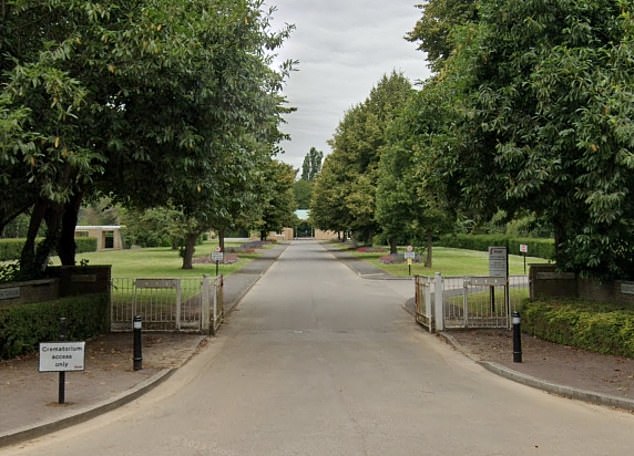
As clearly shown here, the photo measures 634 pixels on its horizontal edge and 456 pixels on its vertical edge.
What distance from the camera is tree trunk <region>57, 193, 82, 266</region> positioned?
15.7 metres

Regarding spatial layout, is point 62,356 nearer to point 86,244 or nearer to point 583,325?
point 583,325

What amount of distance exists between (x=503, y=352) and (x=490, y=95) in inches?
188

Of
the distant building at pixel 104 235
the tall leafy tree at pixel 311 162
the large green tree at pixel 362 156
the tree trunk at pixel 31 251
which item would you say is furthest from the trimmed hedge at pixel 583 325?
the tall leafy tree at pixel 311 162

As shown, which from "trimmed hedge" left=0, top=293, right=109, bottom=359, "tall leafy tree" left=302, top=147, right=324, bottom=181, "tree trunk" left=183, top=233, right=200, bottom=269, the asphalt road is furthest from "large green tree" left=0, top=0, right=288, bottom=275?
"tall leafy tree" left=302, top=147, right=324, bottom=181

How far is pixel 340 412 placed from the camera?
6902 millimetres

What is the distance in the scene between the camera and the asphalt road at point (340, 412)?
5.73m

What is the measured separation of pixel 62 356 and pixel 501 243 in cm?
5293

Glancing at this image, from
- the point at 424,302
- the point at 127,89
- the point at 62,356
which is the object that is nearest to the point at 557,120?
the point at 424,302

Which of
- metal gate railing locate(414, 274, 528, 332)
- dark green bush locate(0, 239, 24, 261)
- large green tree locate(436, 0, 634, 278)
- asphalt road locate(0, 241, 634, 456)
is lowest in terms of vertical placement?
asphalt road locate(0, 241, 634, 456)

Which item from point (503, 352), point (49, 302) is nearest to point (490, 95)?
point (503, 352)

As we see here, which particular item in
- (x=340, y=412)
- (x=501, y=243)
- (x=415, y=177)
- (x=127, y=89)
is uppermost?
(x=127, y=89)

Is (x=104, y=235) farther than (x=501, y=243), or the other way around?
(x=104, y=235)

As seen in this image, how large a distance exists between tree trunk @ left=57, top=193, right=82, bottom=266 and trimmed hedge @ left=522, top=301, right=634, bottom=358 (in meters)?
11.6

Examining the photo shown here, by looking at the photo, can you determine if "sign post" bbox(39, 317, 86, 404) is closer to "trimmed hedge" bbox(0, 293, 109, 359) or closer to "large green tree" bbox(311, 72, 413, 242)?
"trimmed hedge" bbox(0, 293, 109, 359)
